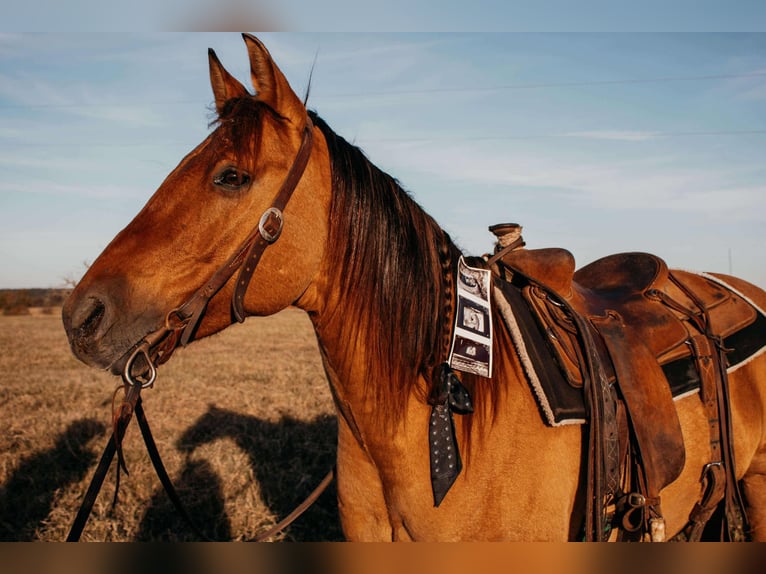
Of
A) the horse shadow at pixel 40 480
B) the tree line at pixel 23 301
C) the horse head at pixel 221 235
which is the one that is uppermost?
the tree line at pixel 23 301

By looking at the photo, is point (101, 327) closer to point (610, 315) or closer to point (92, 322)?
point (92, 322)

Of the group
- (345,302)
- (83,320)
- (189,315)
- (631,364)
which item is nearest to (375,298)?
(345,302)

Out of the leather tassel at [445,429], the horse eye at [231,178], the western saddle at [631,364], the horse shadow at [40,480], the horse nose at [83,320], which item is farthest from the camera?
the horse shadow at [40,480]

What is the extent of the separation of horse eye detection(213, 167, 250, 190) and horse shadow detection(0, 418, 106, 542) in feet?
12.1

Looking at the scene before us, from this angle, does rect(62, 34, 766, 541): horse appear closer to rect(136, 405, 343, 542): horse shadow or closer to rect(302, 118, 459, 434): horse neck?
rect(302, 118, 459, 434): horse neck

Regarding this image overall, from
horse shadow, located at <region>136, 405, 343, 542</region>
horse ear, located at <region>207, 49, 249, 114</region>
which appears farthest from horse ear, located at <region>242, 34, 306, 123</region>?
horse shadow, located at <region>136, 405, 343, 542</region>

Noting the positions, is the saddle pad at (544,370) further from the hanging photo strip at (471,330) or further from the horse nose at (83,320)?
the horse nose at (83,320)

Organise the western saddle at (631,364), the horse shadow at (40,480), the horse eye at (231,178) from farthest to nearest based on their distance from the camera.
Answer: the horse shadow at (40,480) → the western saddle at (631,364) → the horse eye at (231,178)

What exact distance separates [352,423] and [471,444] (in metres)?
0.46

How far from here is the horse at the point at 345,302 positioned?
1.71 meters

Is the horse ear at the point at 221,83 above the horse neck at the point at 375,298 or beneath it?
above

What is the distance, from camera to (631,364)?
2.38m

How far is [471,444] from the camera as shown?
2.03 metres

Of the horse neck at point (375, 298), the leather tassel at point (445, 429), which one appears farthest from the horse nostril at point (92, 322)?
the leather tassel at point (445, 429)
